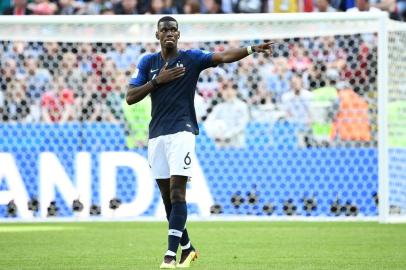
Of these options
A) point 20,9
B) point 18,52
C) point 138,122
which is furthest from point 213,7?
point 18,52

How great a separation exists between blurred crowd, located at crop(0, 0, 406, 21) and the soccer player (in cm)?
1063

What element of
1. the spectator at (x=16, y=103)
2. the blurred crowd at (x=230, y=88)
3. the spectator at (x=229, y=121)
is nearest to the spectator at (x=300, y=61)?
the blurred crowd at (x=230, y=88)

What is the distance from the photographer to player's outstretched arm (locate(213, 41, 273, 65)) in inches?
343

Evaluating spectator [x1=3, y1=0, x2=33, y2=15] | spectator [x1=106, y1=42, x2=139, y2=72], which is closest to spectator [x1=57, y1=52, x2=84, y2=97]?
spectator [x1=106, y1=42, x2=139, y2=72]

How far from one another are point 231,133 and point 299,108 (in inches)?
43.2

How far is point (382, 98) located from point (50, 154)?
197 inches

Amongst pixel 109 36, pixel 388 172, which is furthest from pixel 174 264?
pixel 109 36

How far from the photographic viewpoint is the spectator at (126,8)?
2034cm

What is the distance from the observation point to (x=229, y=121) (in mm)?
15922

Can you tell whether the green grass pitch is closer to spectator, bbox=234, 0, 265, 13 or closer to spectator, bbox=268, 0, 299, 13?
spectator, bbox=268, 0, 299, 13

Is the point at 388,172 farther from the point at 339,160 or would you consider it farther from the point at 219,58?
the point at 219,58

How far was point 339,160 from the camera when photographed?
15.7 m

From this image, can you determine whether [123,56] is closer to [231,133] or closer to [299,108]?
[231,133]

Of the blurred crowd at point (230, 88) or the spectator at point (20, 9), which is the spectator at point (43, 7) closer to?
the spectator at point (20, 9)
